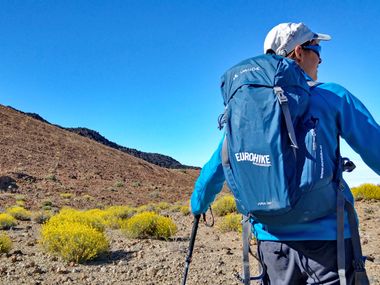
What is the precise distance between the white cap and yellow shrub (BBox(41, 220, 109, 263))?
5924 mm

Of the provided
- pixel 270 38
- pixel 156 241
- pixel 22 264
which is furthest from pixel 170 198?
pixel 270 38

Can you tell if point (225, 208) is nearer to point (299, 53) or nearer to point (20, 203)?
point (20, 203)

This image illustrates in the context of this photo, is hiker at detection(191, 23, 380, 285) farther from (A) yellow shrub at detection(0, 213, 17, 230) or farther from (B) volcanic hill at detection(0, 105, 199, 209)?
(B) volcanic hill at detection(0, 105, 199, 209)

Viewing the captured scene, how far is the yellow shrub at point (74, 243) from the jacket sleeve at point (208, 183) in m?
5.17

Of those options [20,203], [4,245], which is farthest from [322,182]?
[20,203]

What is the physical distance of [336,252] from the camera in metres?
1.82

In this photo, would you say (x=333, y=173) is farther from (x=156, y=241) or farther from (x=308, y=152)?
(x=156, y=241)

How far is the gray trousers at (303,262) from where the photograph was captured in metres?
1.82

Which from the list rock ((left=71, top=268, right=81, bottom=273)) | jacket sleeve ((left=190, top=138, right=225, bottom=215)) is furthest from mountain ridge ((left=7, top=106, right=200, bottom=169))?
jacket sleeve ((left=190, top=138, right=225, bottom=215))

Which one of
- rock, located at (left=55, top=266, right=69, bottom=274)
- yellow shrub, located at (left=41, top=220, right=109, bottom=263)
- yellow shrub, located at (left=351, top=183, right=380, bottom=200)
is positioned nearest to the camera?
rock, located at (left=55, top=266, right=69, bottom=274)

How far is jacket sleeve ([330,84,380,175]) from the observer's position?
1742 mm

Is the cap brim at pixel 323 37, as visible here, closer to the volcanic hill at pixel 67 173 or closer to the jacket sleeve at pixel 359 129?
the jacket sleeve at pixel 359 129

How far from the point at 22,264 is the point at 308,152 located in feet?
20.7

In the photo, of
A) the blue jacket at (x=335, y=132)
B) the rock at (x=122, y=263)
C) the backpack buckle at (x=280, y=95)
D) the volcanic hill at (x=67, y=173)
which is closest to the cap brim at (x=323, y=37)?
the blue jacket at (x=335, y=132)
